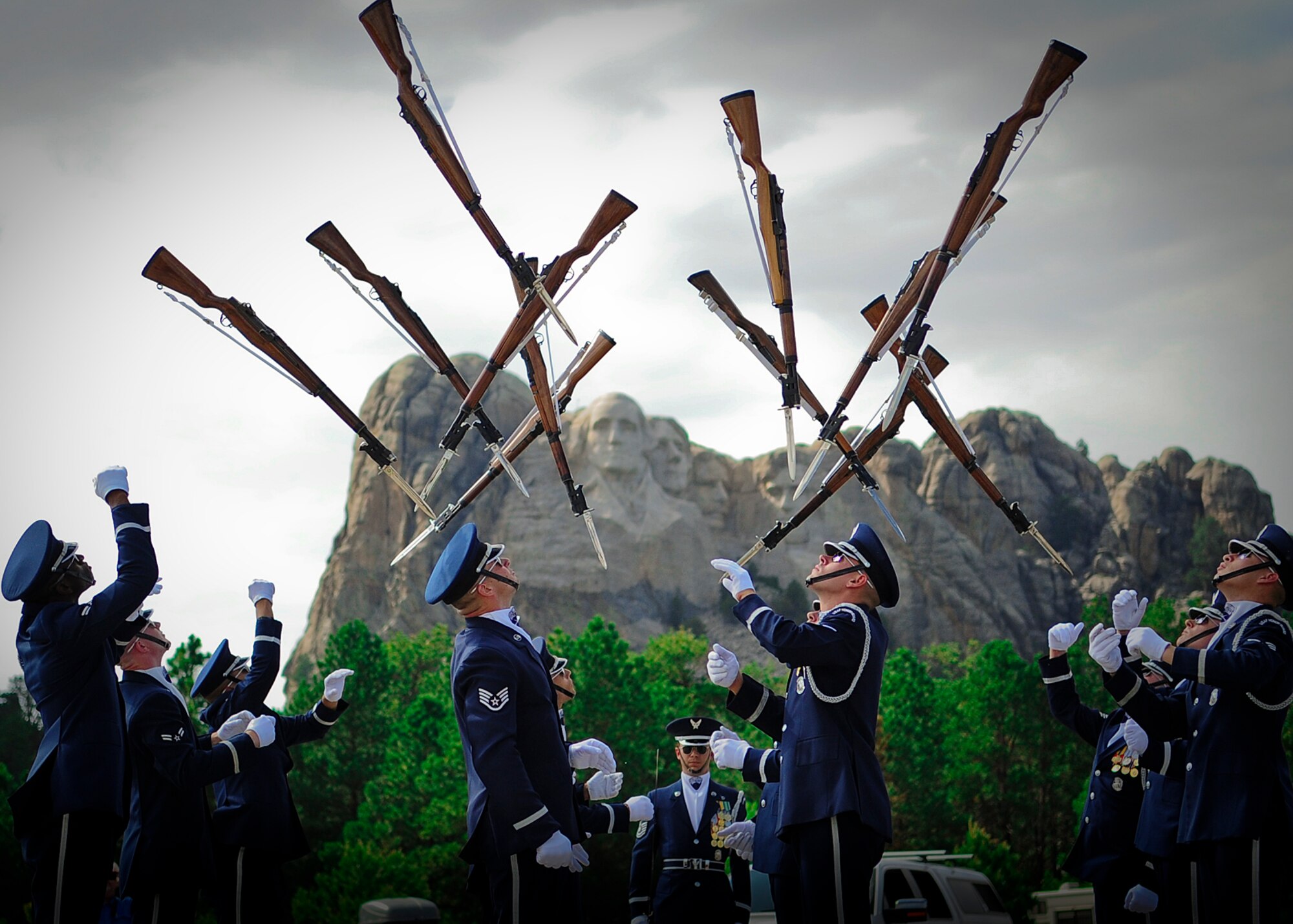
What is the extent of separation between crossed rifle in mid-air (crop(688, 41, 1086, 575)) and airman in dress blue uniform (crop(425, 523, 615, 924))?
2.42m

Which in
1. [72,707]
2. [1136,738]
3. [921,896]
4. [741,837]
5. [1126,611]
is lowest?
[921,896]

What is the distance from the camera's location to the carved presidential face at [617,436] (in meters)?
74.1

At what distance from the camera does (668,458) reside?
254ft

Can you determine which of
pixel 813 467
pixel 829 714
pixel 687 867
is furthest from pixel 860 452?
pixel 829 714

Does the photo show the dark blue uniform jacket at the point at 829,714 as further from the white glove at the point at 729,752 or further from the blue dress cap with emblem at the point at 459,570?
the blue dress cap with emblem at the point at 459,570

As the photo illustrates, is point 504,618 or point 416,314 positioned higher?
point 416,314

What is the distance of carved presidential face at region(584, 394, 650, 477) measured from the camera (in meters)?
74.1

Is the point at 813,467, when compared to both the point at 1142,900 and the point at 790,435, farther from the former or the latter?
the point at 1142,900


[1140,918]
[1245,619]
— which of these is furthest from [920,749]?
[1245,619]

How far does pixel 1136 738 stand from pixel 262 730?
487 cm

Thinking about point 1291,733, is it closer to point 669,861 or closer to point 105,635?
point 669,861

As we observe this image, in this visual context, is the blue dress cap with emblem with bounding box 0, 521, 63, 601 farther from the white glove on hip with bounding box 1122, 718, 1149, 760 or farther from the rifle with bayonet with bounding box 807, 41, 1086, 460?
the white glove on hip with bounding box 1122, 718, 1149, 760

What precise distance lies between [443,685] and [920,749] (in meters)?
14.9

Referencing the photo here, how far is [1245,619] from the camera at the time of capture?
6.01m
